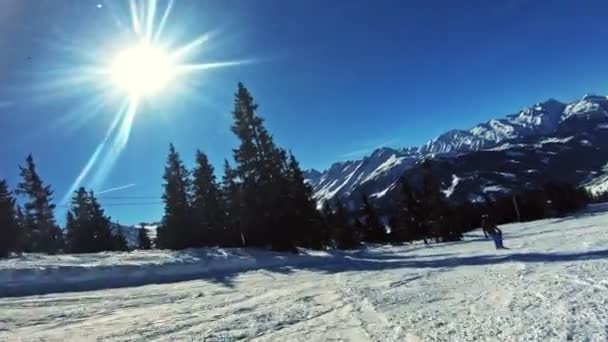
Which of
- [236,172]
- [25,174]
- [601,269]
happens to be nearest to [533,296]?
[601,269]

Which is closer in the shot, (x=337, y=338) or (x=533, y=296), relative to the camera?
(x=337, y=338)

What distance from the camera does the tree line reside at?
35.2 m

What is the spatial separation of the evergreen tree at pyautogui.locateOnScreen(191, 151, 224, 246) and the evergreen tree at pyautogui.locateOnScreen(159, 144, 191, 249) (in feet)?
2.33

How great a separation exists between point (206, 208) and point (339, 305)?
111 feet

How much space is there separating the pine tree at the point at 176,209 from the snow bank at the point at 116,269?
47.9ft

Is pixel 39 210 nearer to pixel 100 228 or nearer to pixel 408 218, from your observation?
pixel 100 228

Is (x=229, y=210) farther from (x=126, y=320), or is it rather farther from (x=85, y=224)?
(x=126, y=320)

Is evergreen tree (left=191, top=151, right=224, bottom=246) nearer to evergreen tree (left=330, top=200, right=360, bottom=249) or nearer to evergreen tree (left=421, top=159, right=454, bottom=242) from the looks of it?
evergreen tree (left=330, top=200, right=360, bottom=249)

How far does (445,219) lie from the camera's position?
179 feet

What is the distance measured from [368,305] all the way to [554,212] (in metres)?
96.9

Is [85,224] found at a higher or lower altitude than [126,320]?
higher

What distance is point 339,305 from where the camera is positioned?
442 inches

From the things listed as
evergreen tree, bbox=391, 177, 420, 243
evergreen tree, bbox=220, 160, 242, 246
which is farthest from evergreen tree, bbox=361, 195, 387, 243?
evergreen tree, bbox=220, 160, 242, 246

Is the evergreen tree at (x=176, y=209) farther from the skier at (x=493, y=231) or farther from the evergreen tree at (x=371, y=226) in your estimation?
the evergreen tree at (x=371, y=226)
